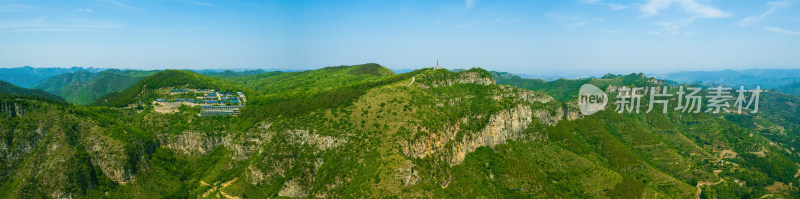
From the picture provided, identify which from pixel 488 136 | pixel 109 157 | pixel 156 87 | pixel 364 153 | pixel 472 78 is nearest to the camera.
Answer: pixel 364 153

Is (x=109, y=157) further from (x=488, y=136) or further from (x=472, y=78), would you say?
(x=472, y=78)

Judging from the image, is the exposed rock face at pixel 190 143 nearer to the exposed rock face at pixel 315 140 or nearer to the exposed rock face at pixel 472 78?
the exposed rock face at pixel 315 140

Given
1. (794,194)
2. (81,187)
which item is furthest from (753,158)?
(81,187)

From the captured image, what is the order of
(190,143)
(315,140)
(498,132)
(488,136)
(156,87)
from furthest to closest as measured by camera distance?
1. (156,87)
2. (498,132)
3. (488,136)
4. (190,143)
5. (315,140)

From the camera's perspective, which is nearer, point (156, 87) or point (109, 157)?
point (109, 157)

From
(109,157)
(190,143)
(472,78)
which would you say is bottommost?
(109,157)

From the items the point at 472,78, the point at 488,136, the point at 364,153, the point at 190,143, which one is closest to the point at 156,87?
the point at 190,143

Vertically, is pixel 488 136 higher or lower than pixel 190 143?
higher

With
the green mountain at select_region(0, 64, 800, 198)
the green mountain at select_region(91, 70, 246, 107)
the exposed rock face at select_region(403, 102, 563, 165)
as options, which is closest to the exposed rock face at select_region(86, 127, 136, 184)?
the green mountain at select_region(0, 64, 800, 198)

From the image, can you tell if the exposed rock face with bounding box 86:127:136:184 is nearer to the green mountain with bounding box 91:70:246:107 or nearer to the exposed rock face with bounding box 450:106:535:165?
the green mountain with bounding box 91:70:246:107
